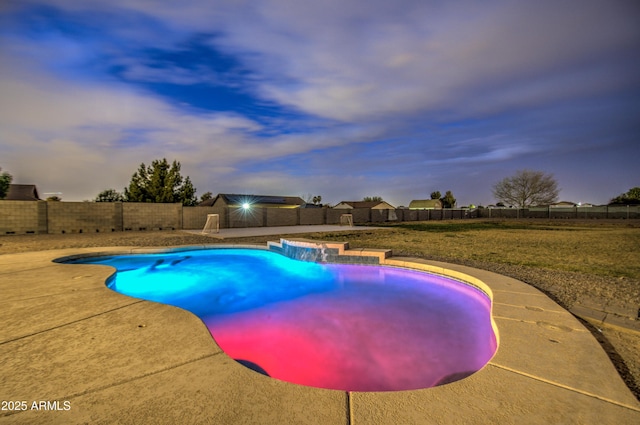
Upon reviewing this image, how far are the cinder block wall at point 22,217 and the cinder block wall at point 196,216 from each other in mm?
6429

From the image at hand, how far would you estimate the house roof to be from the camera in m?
30.0

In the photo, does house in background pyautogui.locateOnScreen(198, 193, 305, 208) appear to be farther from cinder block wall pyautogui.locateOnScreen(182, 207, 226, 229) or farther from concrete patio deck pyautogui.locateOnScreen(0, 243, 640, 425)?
concrete patio deck pyautogui.locateOnScreen(0, 243, 640, 425)

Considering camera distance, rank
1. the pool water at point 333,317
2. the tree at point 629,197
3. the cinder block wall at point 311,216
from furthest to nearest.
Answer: the tree at point 629,197 → the cinder block wall at point 311,216 → the pool water at point 333,317

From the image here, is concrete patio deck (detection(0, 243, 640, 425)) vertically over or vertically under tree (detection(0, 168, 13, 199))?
under

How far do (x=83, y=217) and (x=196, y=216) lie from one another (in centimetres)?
565

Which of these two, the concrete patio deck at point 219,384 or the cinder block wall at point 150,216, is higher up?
the cinder block wall at point 150,216

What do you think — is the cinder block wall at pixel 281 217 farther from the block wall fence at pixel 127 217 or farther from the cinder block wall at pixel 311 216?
the cinder block wall at pixel 311 216

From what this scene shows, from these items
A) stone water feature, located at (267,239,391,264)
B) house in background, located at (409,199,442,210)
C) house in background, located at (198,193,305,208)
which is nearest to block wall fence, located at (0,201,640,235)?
stone water feature, located at (267,239,391,264)

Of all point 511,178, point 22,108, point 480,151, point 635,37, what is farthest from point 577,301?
point 480,151

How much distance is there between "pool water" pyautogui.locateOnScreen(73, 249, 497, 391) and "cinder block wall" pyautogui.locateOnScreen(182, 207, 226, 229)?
398 inches

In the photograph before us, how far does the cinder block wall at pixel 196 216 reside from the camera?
1716 cm

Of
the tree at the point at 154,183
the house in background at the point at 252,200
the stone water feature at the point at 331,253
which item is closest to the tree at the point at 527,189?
the house in background at the point at 252,200

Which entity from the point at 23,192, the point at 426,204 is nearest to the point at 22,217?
the point at 23,192

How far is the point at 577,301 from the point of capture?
140 inches
